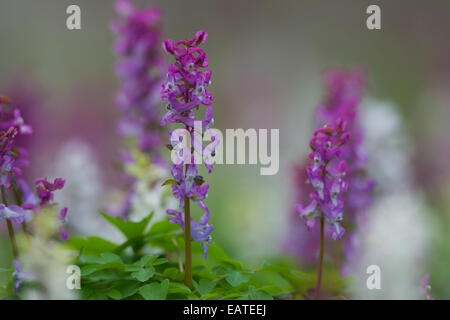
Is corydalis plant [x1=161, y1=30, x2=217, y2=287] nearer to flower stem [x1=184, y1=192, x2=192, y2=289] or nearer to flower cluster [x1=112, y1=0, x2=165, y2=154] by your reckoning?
flower stem [x1=184, y1=192, x2=192, y2=289]

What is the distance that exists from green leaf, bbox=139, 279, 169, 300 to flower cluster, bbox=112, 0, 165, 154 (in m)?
0.80

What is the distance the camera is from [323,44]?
4.31m

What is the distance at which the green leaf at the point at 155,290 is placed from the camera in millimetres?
1043

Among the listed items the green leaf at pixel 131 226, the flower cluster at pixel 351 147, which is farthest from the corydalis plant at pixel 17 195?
the flower cluster at pixel 351 147

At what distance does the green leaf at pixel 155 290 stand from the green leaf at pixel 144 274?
0.02m

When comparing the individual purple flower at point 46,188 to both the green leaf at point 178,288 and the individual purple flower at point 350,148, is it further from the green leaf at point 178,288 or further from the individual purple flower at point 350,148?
the individual purple flower at point 350,148

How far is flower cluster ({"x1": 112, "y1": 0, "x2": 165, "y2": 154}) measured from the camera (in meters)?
1.80

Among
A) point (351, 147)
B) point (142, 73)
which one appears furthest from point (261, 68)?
point (351, 147)

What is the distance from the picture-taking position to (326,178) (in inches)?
43.5

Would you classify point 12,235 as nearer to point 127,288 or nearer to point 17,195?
point 17,195

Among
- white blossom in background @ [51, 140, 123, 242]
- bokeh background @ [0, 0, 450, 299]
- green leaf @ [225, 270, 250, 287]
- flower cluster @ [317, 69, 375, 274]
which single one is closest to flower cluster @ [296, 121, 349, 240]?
green leaf @ [225, 270, 250, 287]
